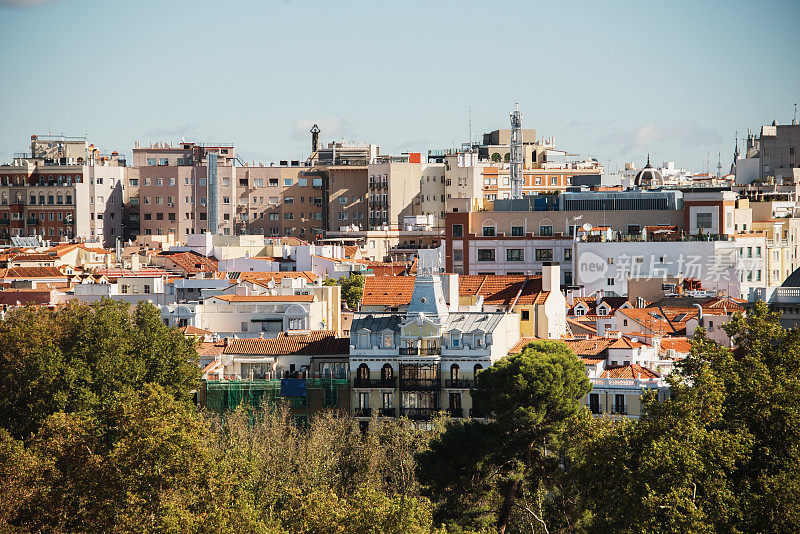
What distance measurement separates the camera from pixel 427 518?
40.0 metres

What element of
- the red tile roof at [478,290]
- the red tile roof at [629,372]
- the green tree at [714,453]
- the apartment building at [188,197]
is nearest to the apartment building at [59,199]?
the apartment building at [188,197]

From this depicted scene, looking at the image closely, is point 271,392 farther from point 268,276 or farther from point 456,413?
point 268,276

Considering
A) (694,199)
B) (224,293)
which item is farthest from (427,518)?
(694,199)

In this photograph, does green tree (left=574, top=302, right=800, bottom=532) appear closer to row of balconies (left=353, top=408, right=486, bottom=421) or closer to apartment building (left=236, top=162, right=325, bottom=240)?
row of balconies (left=353, top=408, right=486, bottom=421)

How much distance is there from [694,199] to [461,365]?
42.7 m

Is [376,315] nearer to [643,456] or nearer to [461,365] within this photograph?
[461,365]

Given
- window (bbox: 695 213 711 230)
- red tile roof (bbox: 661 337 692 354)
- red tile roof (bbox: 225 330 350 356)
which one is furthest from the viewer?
window (bbox: 695 213 711 230)

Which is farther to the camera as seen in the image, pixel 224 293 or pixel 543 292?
pixel 224 293

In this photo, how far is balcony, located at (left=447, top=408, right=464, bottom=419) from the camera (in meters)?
58.4

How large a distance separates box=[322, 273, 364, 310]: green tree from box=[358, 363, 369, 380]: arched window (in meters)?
30.2

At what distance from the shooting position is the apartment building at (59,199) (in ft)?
482

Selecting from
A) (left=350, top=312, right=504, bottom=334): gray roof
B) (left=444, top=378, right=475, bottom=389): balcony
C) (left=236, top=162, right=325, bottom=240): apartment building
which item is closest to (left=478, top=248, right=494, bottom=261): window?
(left=350, top=312, right=504, bottom=334): gray roof

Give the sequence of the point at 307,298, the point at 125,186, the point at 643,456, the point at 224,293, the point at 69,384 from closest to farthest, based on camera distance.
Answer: the point at 643,456 < the point at 69,384 < the point at 307,298 < the point at 224,293 < the point at 125,186

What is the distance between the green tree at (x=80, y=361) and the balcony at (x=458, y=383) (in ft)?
29.8
